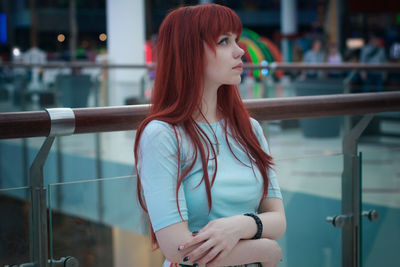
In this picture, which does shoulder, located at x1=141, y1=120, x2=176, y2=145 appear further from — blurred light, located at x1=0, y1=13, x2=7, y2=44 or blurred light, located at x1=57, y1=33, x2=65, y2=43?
blurred light, located at x1=57, y1=33, x2=65, y2=43

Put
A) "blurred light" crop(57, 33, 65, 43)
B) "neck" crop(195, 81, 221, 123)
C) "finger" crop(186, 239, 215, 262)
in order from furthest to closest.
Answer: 1. "blurred light" crop(57, 33, 65, 43)
2. "neck" crop(195, 81, 221, 123)
3. "finger" crop(186, 239, 215, 262)

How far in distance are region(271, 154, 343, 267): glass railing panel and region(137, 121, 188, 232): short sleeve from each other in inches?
29.1

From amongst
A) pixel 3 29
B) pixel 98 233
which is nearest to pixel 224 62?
pixel 98 233

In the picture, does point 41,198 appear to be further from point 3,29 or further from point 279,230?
point 3,29

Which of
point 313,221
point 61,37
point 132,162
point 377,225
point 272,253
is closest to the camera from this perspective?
point 272,253

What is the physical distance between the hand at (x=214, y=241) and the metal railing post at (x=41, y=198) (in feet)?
1.51

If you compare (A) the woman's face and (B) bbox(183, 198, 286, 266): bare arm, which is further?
(A) the woman's face

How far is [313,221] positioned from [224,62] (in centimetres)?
98

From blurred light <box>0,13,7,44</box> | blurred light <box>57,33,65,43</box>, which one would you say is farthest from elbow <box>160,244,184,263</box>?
blurred light <box>57,33,65,43</box>

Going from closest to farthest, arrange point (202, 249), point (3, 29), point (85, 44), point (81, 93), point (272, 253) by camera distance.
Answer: point (202, 249)
point (272, 253)
point (81, 93)
point (3, 29)
point (85, 44)

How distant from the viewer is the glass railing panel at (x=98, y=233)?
1.66 m

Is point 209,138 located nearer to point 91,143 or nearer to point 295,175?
point 295,175

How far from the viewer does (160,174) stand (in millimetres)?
1364

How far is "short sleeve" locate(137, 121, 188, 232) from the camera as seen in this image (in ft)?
4.42
